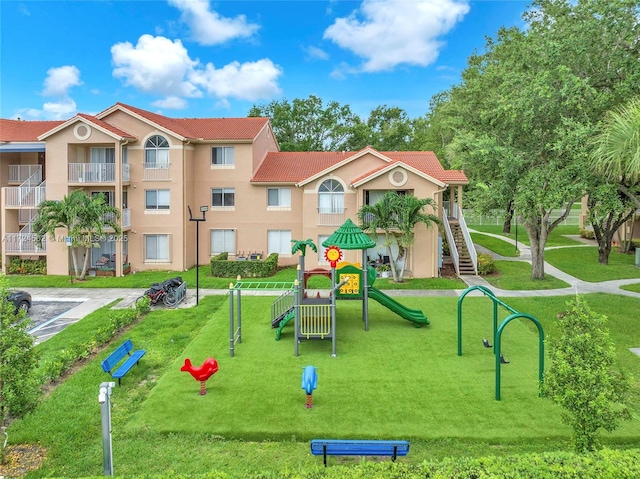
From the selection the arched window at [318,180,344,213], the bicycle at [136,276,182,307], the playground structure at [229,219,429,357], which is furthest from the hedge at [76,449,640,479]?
the arched window at [318,180,344,213]

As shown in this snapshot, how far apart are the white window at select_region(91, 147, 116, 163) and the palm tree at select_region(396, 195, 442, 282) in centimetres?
1843

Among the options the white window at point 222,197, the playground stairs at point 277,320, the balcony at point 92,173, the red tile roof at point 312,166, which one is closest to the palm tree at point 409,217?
the red tile roof at point 312,166

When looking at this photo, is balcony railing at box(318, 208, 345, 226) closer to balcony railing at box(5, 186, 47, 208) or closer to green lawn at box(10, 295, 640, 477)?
green lawn at box(10, 295, 640, 477)

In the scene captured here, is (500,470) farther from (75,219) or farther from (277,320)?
(75,219)

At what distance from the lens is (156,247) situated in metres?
30.4

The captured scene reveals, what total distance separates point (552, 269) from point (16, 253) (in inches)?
1335

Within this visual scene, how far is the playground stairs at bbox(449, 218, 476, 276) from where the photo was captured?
2908 centimetres

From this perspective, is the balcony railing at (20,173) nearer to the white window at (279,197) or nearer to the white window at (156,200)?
the white window at (156,200)

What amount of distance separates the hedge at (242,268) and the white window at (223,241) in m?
3.37

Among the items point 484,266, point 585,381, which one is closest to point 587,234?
point 484,266

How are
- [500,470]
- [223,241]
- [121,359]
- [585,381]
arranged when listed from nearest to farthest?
1. [500,470]
2. [585,381]
3. [121,359]
4. [223,241]

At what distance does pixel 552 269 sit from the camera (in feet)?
100

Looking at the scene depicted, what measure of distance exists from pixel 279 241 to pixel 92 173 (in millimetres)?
12331

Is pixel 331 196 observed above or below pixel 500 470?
above
